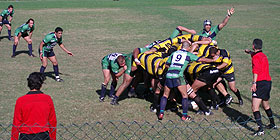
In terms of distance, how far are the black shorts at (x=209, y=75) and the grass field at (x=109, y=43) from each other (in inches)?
33.8

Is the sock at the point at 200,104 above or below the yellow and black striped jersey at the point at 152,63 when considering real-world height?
below

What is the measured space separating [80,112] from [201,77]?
3068 mm

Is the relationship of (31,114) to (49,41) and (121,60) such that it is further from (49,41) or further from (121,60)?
(49,41)

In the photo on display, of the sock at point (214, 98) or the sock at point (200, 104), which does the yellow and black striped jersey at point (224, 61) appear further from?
the sock at point (200, 104)

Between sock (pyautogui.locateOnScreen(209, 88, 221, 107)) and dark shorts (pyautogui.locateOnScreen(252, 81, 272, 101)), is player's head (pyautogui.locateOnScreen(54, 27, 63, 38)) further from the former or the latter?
dark shorts (pyautogui.locateOnScreen(252, 81, 272, 101))

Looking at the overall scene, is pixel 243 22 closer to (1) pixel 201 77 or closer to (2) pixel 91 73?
(2) pixel 91 73

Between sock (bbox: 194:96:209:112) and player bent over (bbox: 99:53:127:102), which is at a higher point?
player bent over (bbox: 99:53:127:102)

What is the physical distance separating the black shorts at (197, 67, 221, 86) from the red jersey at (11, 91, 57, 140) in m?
4.48

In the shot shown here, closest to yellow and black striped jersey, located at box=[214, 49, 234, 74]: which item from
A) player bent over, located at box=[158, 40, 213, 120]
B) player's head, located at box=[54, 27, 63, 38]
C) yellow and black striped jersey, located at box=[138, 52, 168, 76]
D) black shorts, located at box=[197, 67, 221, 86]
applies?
black shorts, located at box=[197, 67, 221, 86]

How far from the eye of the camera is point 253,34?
70.3ft

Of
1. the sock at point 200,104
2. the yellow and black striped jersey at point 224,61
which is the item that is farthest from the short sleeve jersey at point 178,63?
the yellow and black striped jersey at point 224,61

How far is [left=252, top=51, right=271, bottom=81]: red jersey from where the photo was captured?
7.41 meters

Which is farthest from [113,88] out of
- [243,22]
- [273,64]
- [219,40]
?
[243,22]

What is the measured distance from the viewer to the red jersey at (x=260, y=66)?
741 cm
